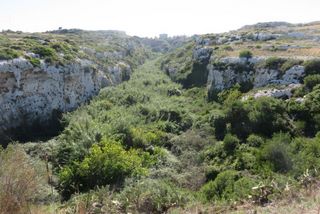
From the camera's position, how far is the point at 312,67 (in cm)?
3381

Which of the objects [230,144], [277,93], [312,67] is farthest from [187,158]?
[312,67]

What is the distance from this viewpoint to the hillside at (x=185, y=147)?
40.0 feet

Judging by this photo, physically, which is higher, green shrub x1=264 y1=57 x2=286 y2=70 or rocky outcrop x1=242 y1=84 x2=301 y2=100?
green shrub x1=264 y1=57 x2=286 y2=70

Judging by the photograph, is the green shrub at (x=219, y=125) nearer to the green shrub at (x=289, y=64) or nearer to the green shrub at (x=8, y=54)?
the green shrub at (x=289, y=64)

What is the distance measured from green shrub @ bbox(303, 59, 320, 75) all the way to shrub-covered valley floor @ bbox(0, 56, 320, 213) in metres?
4.00

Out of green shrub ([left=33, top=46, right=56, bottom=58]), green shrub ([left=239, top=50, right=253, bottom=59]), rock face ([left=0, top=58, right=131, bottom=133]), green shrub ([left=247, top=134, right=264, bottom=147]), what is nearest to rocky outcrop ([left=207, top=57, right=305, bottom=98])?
green shrub ([left=239, top=50, right=253, bottom=59])

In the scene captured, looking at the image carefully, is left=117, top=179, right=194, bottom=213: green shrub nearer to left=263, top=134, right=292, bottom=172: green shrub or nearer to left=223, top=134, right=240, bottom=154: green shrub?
left=263, top=134, right=292, bottom=172: green shrub

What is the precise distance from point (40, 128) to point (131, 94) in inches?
545

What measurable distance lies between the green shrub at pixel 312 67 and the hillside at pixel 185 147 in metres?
0.08

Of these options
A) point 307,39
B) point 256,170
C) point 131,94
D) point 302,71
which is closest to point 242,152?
point 256,170

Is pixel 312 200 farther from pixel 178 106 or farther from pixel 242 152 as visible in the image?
pixel 178 106

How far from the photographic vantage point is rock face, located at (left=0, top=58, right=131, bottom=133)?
32469 mm

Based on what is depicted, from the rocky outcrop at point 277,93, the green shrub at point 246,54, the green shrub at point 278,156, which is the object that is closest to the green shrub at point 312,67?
the rocky outcrop at point 277,93

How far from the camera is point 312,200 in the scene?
10812 mm
